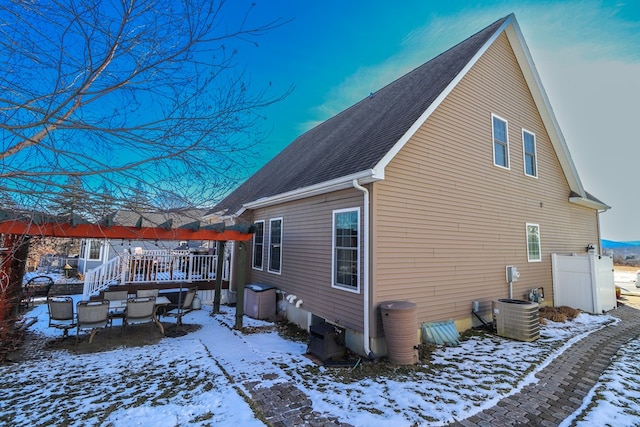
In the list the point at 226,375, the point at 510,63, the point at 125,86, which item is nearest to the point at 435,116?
the point at 510,63

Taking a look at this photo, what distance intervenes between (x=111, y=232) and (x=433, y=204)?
709cm

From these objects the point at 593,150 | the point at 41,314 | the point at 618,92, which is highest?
the point at 618,92

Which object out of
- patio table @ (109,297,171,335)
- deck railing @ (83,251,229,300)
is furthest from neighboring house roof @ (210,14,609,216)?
patio table @ (109,297,171,335)

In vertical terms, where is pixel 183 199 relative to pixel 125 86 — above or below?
below

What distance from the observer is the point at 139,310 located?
7.20m

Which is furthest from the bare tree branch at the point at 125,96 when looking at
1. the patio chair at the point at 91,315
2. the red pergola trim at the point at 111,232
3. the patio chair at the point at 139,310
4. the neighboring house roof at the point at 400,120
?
the patio chair at the point at 139,310

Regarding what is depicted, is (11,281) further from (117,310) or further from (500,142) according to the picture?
(500,142)

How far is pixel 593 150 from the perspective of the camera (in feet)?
56.2

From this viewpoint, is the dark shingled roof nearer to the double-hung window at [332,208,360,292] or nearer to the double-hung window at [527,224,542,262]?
the double-hung window at [332,208,360,292]

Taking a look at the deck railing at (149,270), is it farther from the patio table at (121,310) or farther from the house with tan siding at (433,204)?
the house with tan siding at (433,204)

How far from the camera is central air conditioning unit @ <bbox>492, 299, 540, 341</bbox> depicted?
676cm

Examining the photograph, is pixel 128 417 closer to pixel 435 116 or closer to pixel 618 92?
pixel 435 116

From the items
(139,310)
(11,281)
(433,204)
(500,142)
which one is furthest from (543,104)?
(11,281)

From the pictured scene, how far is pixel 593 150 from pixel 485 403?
19.8 meters
